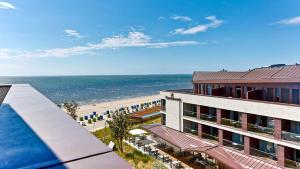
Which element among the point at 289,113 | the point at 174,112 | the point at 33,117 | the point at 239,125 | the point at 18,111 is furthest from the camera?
the point at 174,112

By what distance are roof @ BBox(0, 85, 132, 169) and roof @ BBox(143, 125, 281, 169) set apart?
19.1 meters

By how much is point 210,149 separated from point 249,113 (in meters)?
5.06

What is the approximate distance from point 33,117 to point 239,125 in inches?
884

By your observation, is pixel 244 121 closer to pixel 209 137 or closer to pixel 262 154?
pixel 262 154

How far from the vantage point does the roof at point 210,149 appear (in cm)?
2058

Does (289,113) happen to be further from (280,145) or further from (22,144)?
(22,144)

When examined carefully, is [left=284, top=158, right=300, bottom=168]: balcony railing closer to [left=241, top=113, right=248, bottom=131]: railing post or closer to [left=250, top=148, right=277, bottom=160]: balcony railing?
[left=250, top=148, right=277, bottom=160]: balcony railing

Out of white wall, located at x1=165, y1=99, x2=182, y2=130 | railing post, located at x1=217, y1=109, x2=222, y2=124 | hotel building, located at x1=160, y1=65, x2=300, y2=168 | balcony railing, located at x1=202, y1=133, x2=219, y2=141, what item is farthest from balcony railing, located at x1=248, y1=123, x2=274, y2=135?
white wall, located at x1=165, y1=99, x2=182, y2=130

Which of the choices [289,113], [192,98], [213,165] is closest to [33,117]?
[289,113]

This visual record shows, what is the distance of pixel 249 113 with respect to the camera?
73.2 ft

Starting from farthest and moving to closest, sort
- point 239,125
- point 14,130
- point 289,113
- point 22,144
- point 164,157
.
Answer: point 164,157
point 239,125
point 289,113
point 14,130
point 22,144

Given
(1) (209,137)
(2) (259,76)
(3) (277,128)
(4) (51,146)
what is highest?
(2) (259,76)

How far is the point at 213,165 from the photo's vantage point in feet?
78.1

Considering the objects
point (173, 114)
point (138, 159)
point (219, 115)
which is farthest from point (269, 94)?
point (138, 159)
